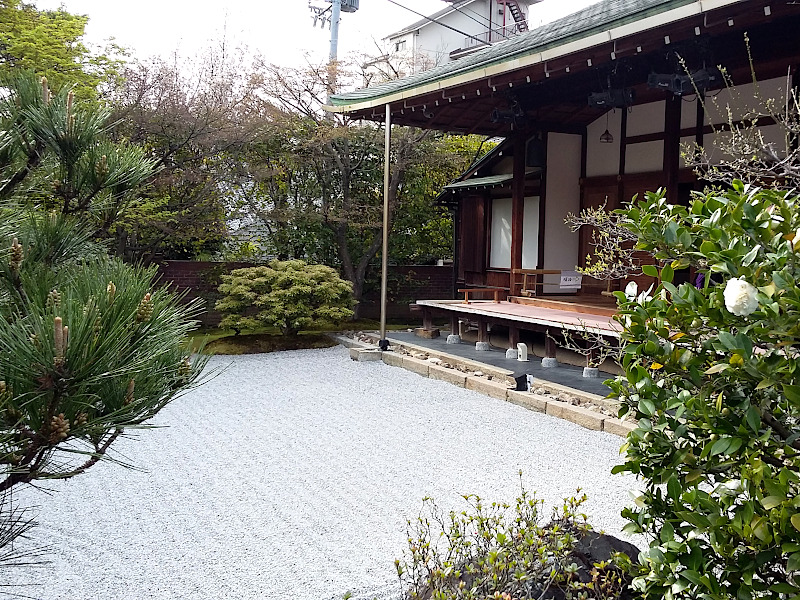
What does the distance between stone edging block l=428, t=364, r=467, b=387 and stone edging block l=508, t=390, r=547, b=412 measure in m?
0.93

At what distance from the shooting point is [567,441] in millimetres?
5426

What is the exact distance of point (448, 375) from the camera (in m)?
7.96

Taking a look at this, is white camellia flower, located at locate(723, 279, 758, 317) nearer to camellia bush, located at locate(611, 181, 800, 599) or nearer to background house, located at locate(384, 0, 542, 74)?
camellia bush, located at locate(611, 181, 800, 599)

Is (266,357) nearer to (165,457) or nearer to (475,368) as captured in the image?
(475,368)

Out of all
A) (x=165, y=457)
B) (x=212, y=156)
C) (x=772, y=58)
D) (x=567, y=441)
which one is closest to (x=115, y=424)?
(x=165, y=457)

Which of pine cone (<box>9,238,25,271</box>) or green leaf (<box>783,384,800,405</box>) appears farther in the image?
pine cone (<box>9,238,25,271</box>)

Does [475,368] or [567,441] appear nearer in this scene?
[567,441]

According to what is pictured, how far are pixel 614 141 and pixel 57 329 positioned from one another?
31.6 ft

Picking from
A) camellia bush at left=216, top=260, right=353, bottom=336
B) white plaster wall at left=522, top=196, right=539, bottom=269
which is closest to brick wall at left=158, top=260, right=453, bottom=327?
camellia bush at left=216, top=260, right=353, bottom=336

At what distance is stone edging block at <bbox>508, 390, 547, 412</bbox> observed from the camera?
643 cm

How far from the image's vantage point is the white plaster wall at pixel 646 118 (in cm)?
881

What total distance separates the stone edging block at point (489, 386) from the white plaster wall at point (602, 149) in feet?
13.6

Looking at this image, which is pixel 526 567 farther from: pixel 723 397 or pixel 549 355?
pixel 549 355

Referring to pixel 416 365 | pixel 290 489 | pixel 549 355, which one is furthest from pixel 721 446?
pixel 416 365
